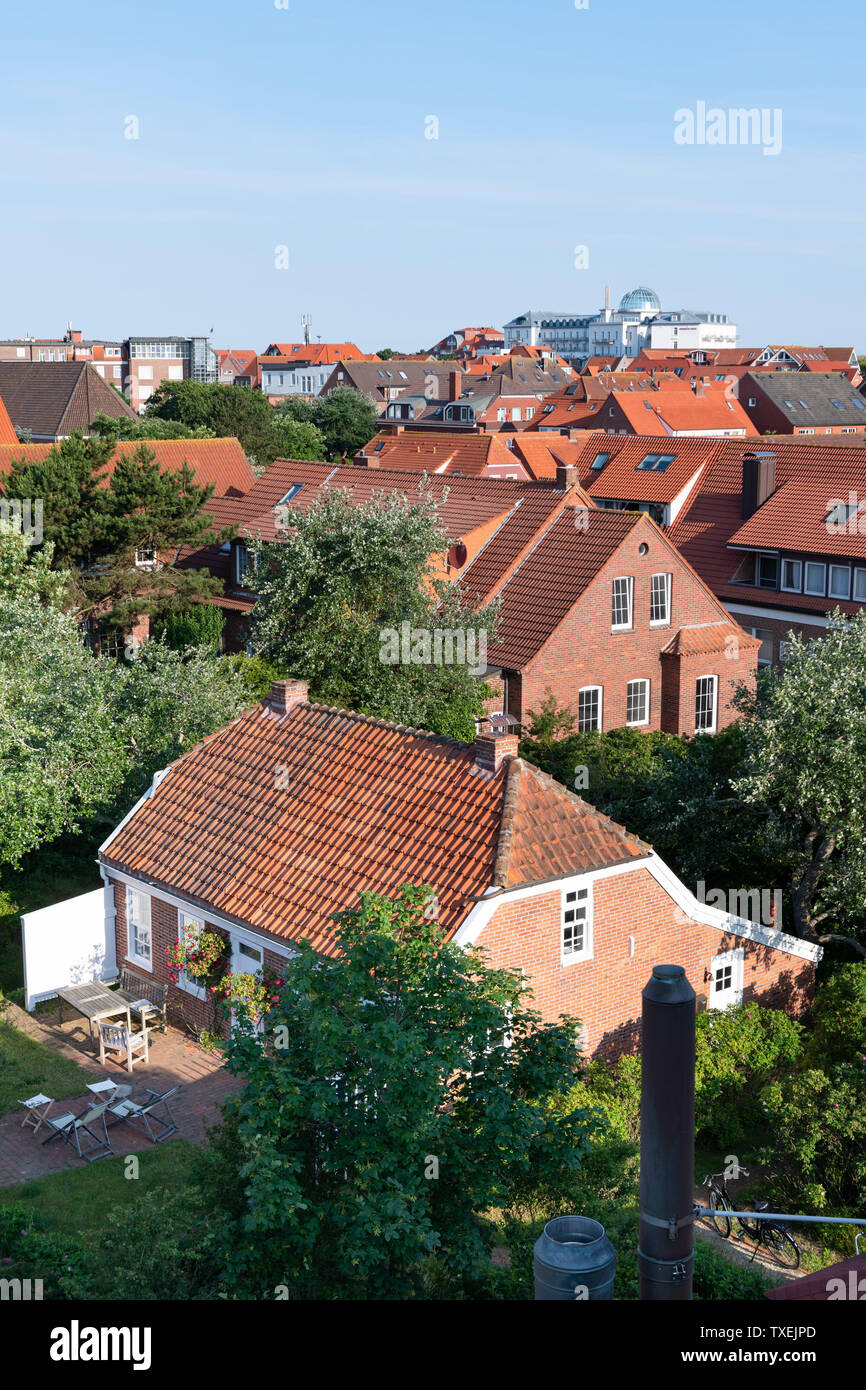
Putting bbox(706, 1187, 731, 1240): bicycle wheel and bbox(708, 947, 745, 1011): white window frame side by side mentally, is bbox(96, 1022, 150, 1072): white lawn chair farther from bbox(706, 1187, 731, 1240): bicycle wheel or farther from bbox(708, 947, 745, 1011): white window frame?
bbox(708, 947, 745, 1011): white window frame

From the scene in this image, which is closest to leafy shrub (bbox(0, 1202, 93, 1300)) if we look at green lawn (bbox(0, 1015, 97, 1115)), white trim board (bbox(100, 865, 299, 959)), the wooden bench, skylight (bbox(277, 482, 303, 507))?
white trim board (bbox(100, 865, 299, 959))

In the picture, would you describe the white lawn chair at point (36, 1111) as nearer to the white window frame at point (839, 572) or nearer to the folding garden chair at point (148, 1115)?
the folding garden chair at point (148, 1115)

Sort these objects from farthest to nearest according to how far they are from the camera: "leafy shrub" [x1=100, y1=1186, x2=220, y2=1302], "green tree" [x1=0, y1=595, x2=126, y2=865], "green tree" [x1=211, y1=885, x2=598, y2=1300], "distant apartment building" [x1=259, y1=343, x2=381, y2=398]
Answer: "distant apartment building" [x1=259, y1=343, x2=381, y2=398] → "green tree" [x1=0, y1=595, x2=126, y2=865] → "leafy shrub" [x1=100, y1=1186, x2=220, y2=1302] → "green tree" [x1=211, y1=885, x2=598, y2=1300]

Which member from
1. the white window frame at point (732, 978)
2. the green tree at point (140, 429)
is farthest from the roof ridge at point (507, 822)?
the green tree at point (140, 429)

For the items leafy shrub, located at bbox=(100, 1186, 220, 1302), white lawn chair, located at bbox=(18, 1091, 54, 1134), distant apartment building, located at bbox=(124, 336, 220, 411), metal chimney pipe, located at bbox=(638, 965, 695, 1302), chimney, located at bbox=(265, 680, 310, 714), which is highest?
Result: distant apartment building, located at bbox=(124, 336, 220, 411)
